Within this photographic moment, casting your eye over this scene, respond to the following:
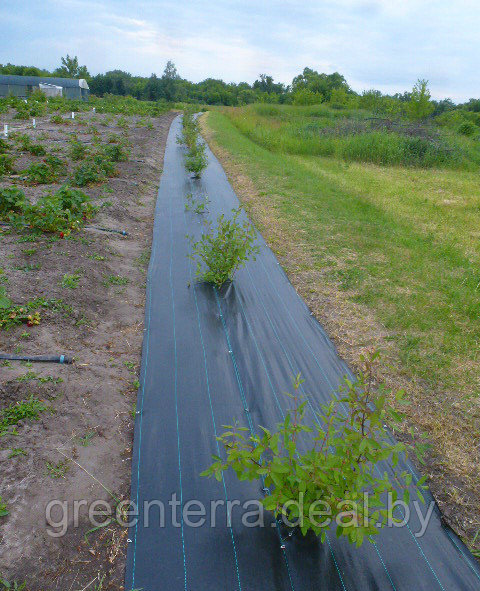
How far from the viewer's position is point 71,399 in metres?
3.36

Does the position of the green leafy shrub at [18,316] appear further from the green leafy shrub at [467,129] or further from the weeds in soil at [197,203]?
the green leafy shrub at [467,129]

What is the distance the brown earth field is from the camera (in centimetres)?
232

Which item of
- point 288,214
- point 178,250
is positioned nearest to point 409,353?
point 178,250

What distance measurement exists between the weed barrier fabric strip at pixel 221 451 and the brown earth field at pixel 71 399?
0.16 meters

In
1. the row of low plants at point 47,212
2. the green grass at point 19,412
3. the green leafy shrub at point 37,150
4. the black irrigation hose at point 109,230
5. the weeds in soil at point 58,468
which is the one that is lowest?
the weeds in soil at point 58,468

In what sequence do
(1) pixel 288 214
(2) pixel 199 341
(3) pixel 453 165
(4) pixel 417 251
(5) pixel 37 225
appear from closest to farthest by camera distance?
(2) pixel 199 341, (5) pixel 37 225, (4) pixel 417 251, (1) pixel 288 214, (3) pixel 453 165

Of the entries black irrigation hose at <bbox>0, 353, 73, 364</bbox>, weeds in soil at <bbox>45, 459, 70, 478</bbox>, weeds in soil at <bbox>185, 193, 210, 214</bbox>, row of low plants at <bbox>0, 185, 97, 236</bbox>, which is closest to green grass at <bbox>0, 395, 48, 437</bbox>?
weeds in soil at <bbox>45, 459, 70, 478</bbox>

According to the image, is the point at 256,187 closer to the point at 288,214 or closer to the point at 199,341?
the point at 288,214

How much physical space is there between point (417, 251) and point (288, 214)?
2788mm

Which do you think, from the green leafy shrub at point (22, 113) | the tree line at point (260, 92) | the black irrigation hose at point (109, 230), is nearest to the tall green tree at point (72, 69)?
the tree line at point (260, 92)

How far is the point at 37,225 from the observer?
620cm

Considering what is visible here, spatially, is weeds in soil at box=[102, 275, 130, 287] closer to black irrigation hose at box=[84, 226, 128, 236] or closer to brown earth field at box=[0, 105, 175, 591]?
brown earth field at box=[0, 105, 175, 591]

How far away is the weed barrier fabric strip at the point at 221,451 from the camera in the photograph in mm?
2334

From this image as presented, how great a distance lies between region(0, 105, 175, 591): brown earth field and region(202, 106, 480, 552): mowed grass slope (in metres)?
2.24
